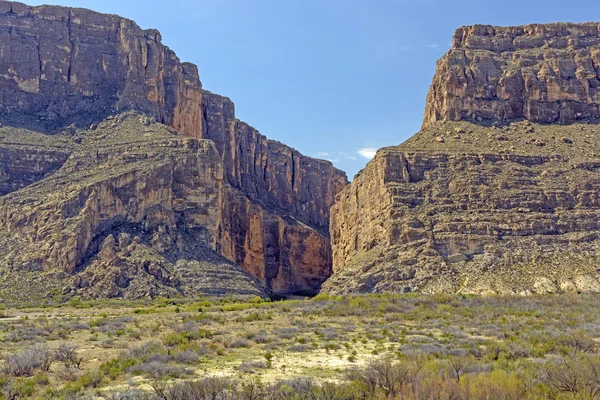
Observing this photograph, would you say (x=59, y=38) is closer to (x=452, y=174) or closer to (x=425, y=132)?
(x=425, y=132)

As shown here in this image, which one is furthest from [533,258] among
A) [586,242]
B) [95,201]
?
[95,201]

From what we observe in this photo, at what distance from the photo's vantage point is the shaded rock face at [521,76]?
282 ft

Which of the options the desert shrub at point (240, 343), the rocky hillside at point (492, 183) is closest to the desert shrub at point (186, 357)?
the desert shrub at point (240, 343)

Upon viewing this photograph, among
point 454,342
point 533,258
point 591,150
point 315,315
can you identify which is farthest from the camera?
point 591,150

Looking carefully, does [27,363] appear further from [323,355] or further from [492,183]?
[492,183]

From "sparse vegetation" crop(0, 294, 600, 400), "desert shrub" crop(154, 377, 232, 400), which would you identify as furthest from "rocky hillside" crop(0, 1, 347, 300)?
"desert shrub" crop(154, 377, 232, 400)

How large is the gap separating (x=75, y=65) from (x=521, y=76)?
207ft

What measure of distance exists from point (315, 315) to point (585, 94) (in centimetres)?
6001

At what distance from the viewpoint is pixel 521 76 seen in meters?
87.5

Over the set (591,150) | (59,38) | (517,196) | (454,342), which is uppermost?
(59,38)

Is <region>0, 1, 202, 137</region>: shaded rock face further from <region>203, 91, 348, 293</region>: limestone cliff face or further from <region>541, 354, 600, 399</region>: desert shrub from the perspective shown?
<region>541, 354, 600, 399</region>: desert shrub

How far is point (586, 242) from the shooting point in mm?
63594

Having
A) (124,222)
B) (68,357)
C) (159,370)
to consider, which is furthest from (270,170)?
(159,370)

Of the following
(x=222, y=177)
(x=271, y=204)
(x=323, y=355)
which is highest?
(x=271, y=204)
